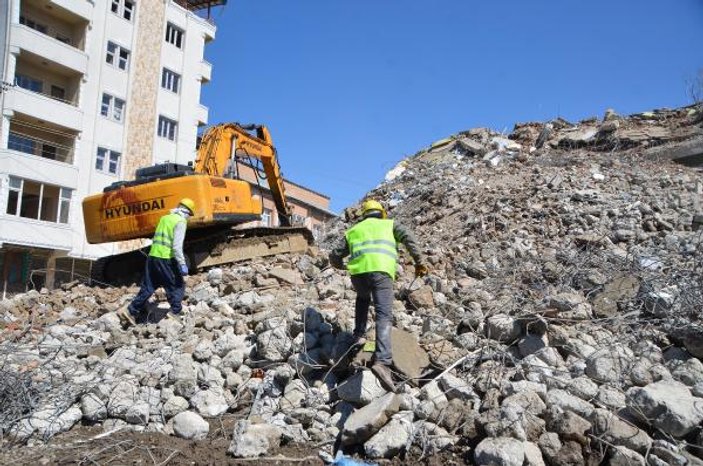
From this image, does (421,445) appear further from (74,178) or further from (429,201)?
(74,178)

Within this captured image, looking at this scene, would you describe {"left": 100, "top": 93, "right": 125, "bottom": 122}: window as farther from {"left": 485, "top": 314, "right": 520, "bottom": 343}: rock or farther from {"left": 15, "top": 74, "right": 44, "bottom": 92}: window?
{"left": 485, "top": 314, "right": 520, "bottom": 343}: rock

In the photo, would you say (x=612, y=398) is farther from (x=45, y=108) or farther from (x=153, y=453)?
(x=45, y=108)

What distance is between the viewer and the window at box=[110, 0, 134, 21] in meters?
22.4

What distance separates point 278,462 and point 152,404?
1.55 meters

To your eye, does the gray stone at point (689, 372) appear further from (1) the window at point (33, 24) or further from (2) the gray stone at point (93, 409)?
(1) the window at point (33, 24)

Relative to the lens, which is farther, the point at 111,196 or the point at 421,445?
the point at 111,196

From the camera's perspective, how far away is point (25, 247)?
18.3 meters

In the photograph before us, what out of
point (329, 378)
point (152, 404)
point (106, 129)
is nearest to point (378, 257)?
point (329, 378)

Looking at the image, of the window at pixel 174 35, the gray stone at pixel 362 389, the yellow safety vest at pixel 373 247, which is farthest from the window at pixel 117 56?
the gray stone at pixel 362 389

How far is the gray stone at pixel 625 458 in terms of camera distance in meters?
3.45

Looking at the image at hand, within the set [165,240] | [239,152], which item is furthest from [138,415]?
[239,152]

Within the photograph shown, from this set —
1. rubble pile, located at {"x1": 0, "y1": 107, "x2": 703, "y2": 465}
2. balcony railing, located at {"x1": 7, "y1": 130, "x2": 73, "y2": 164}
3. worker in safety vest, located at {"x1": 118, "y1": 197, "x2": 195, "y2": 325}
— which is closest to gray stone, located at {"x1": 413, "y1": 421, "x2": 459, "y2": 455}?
rubble pile, located at {"x1": 0, "y1": 107, "x2": 703, "y2": 465}

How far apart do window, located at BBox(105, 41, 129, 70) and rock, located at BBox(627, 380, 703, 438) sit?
2256 centimetres

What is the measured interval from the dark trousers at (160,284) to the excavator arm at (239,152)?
2.58 m
